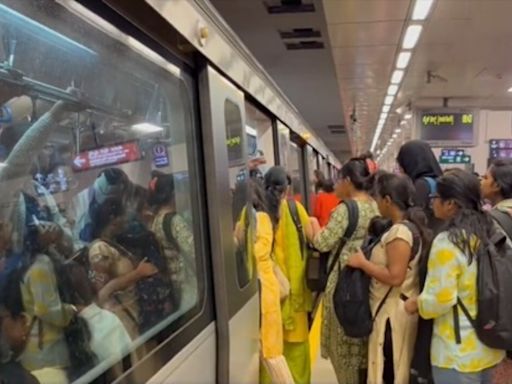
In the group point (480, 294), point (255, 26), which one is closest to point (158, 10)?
point (480, 294)

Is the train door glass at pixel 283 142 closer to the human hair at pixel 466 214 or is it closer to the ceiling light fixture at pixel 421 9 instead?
the ceiling light fixture at pixel 421 9

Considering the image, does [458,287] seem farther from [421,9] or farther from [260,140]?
[421,9]

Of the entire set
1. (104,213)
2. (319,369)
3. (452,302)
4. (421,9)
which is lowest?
(319,369)

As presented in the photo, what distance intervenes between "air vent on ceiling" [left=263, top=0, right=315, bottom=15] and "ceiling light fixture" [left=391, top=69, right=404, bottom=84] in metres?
2.57

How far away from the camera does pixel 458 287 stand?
221cm

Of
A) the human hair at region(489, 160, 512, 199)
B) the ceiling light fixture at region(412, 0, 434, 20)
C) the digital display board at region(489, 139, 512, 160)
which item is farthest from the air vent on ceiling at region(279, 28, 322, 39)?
the digital display board at region(489, 139, 512, 160)

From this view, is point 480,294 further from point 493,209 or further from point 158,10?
point 158,10

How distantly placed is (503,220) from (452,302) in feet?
2.04

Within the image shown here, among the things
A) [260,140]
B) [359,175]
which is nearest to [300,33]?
[260,140]

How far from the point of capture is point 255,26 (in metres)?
6.11

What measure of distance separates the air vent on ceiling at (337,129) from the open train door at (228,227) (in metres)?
14.6

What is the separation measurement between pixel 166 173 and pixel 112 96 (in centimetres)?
37

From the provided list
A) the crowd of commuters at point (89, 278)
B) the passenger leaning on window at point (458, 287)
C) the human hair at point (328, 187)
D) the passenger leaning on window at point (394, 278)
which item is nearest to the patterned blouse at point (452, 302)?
the passenger leaning on window at point (458, 287)

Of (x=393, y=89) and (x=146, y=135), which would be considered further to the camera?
(x=393, y=89)
